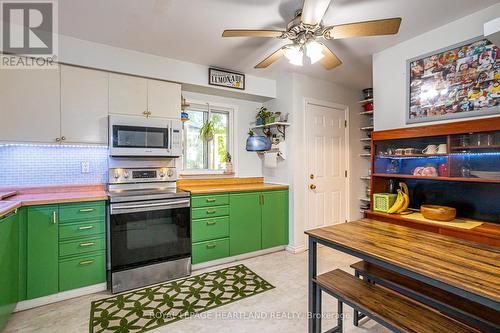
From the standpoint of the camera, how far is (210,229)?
2.87 meters

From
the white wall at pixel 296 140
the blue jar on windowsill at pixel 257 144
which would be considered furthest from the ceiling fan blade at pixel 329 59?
the blue jar on windowsill at pixel 257 144

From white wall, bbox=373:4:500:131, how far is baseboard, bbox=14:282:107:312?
3406 mm

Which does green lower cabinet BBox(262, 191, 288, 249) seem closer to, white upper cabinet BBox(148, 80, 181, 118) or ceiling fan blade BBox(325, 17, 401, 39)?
white upper cabinet BBox(148, 80, 181, 118)

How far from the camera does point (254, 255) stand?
322 cm

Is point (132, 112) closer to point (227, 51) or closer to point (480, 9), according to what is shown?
point (227, 51)

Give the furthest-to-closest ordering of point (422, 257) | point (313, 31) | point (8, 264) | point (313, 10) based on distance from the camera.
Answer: point (313, 31) → point (8, 264) → point (313, 10) → point (422, 257)

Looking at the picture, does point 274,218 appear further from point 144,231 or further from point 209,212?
point 144,231

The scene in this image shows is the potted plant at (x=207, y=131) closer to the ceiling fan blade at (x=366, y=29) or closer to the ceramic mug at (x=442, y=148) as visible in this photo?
the ceiling fan blade at (x=366, y=29)

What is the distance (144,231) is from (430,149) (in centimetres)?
289

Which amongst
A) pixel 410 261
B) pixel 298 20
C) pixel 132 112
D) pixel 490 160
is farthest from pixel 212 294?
pixel 490 160

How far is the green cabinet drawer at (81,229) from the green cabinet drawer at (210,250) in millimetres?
982

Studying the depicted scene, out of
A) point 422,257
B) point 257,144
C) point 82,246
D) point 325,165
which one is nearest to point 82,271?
point 82,246

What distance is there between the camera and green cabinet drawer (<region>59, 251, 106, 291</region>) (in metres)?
2.20

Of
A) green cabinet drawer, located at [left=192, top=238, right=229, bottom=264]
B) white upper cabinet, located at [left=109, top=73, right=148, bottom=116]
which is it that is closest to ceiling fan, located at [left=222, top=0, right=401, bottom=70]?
white upper cabinet, located at [left=109, top=73, right=148, bottom=116]
